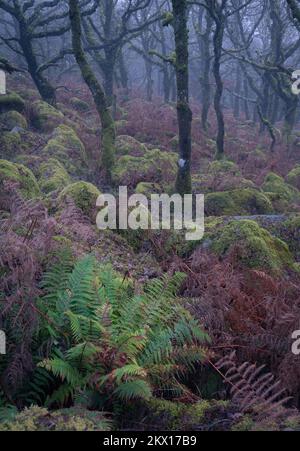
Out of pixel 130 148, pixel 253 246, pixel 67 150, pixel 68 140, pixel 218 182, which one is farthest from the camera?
pixel 130 148

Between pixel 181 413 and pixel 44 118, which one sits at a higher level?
pixel 44 118

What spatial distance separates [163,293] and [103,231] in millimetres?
2026

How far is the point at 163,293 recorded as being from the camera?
4.29 m

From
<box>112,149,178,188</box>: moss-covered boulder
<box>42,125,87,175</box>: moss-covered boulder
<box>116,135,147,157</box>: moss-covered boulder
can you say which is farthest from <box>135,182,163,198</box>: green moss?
<box>116,135,147,157</box>: moss-covered boulder

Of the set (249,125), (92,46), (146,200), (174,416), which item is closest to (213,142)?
(92,46)

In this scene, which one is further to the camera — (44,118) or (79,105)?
(79,105)

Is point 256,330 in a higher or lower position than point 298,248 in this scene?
lower

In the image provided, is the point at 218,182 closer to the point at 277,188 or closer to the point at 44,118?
the point at 277,188

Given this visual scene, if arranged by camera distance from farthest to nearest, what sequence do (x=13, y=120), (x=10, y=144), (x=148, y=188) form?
(x=13, y=120), (x=10, y=144), (x=148, y=188)

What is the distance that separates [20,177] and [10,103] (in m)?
7.57

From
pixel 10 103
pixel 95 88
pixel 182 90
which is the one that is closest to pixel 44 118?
pixel 10 103

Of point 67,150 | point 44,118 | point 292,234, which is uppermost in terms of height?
point 44,118

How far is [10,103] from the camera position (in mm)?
13734

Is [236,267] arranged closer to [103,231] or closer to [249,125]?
[103,231]
